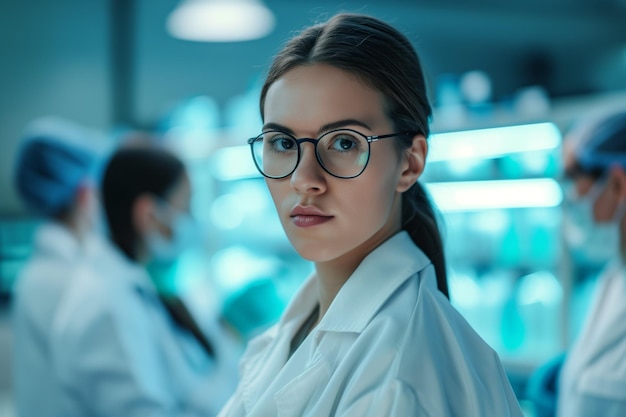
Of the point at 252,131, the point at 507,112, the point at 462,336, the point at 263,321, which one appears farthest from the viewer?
the point at 252,131

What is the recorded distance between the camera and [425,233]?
1255 millimetres

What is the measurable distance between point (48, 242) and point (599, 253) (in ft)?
6.77

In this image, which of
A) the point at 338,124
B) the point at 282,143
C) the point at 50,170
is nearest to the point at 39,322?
the point at 50,170

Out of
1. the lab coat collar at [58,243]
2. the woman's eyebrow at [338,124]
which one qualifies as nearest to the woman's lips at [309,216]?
the woman's eyebrow at [338,124]

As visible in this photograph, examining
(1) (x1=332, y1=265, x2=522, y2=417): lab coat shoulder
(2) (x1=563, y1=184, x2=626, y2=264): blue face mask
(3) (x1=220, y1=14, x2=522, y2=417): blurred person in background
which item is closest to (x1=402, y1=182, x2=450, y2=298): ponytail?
(3) (x1=220, y1=14, x2=522, y2=417): blurred person in background

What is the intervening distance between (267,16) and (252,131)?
0.70m

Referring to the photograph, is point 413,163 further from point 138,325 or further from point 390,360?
point 138,325

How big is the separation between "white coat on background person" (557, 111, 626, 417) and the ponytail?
803 millimetres

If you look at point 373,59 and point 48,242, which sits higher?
point 373,59

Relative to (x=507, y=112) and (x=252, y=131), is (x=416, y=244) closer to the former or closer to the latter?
(x=507, y=112)

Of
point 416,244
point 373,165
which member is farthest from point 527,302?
point 373,165

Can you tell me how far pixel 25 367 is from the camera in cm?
239

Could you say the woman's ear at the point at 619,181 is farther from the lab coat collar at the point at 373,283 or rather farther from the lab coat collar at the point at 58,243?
the lab coat collar at the point at 58,243

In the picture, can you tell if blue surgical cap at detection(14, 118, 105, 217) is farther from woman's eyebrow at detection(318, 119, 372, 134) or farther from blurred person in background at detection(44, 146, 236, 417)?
woman's eyebrow at detection(318, 119, 372, 134)
